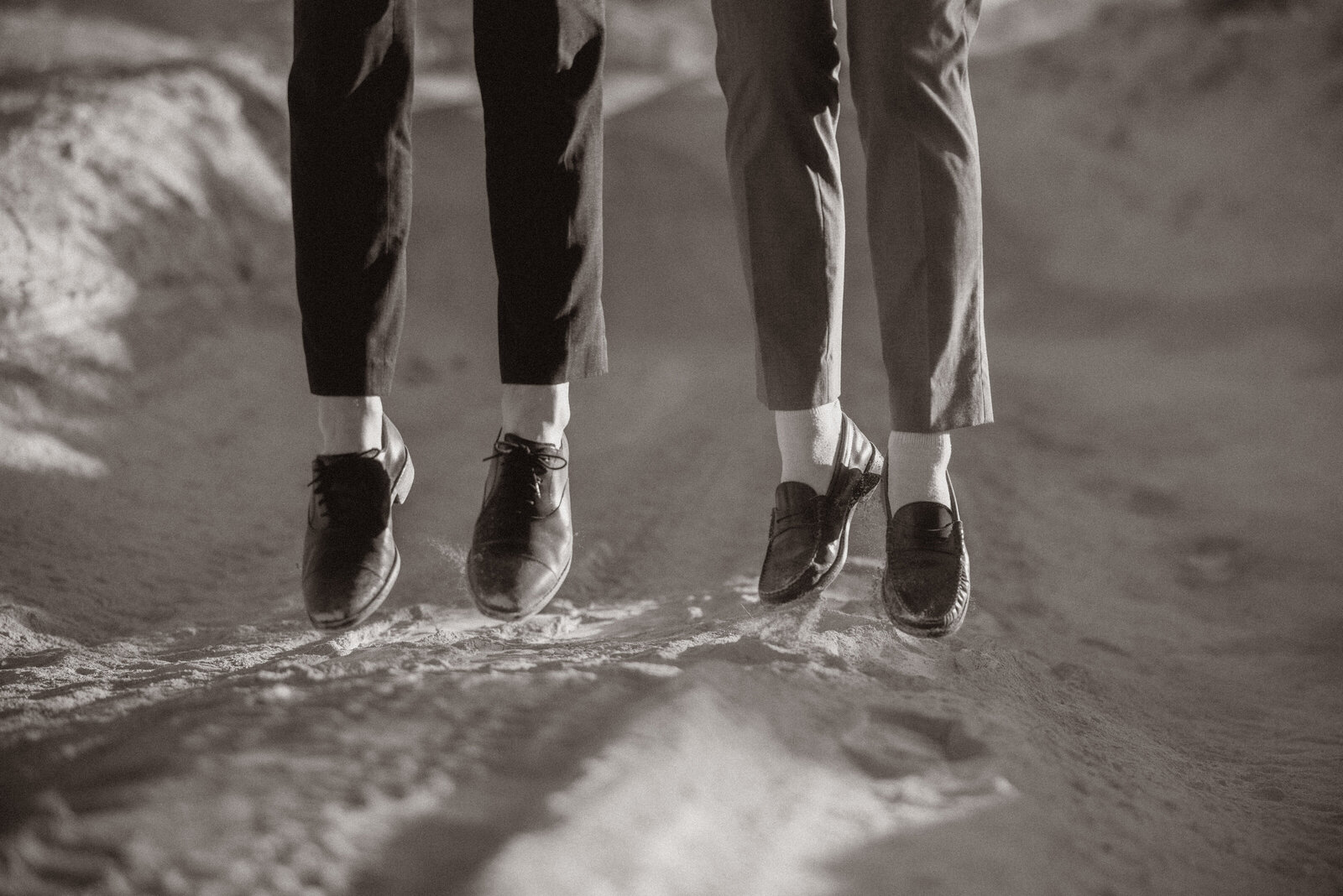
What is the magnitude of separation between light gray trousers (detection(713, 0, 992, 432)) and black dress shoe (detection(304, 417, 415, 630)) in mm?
511

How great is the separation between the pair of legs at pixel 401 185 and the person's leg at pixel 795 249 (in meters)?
0.19

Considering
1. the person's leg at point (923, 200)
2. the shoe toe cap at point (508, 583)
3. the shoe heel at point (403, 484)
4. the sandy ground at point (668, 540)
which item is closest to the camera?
the sandy ground at point (668, 540)

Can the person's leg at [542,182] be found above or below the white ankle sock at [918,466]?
above

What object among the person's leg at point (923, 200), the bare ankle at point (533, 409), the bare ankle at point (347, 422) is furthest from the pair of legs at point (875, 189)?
the bare ankle at point (347, 422)

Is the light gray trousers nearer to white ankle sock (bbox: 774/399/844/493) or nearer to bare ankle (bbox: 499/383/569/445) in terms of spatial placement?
white ankle sock (bbox: 774/399/844/493)

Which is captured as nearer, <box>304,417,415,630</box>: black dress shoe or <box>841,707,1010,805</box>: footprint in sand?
<box>841,707,1010,805</box>: footprint in sand

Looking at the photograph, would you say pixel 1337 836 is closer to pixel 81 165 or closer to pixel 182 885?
pixel 182 885

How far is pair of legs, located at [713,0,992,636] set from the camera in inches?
45.2

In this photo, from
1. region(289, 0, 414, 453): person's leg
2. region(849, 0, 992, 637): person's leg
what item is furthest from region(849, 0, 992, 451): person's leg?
region(289, 0, 414, 453): person's leg

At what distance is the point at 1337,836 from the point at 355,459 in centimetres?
112

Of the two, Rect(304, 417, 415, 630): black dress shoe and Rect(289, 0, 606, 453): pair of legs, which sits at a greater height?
Rect(289, 0, 606, 453): pair of legs

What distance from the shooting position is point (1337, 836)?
3.27ft

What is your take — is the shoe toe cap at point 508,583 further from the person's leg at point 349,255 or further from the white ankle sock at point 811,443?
the white ankle sock at point 811,443

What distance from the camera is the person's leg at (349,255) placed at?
3.89 feet
